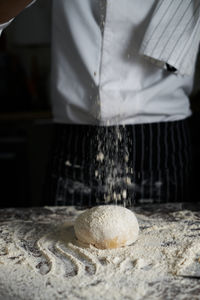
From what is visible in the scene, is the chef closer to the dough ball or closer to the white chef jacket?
the white chef jacket

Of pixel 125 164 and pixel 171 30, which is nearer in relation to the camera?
pixel 171 30

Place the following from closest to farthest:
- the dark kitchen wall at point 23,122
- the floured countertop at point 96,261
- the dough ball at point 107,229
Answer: the floured countertop at point 96,261, the dough ball at point 107,229, the dark kitchen wall at point 23,122

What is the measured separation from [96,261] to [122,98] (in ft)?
1.54

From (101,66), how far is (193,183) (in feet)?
1.47

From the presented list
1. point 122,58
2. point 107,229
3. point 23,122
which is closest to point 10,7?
point 122,58

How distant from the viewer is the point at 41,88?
8.68ft

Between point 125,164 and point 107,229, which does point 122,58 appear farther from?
point 107,229

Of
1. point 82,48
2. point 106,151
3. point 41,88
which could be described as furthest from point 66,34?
point 41,88

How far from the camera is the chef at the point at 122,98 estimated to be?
1142 mm

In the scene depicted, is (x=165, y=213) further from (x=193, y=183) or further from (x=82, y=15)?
(x=82, y=15)

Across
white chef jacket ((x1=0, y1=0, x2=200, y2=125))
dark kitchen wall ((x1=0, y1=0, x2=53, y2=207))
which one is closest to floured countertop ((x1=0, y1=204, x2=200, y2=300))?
white chef jacket ((x1=0, y1=0, x2=200, y2=125))

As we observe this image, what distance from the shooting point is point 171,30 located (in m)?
1.13

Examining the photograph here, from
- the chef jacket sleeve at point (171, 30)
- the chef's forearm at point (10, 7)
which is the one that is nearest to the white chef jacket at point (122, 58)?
the chef jacket sleeve at point (171, 30)

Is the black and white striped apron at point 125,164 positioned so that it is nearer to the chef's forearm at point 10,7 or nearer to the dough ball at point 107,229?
the dough ball at point 107,229
